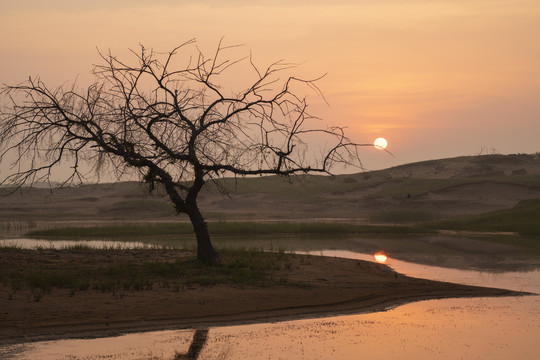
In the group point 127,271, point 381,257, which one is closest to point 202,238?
point 127,271

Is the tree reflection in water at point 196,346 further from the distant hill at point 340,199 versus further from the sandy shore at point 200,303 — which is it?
the distant hill at point 340,199

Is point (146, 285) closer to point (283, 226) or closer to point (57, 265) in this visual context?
point (57, 265)

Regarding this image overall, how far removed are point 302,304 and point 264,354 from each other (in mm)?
4353

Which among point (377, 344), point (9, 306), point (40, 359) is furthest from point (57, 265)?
point (377, 344)

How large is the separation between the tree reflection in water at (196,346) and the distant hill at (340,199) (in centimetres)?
3146

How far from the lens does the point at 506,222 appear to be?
3834 cm

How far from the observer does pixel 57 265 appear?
754 inches

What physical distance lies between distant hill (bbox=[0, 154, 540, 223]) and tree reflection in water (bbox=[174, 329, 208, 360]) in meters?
31.5

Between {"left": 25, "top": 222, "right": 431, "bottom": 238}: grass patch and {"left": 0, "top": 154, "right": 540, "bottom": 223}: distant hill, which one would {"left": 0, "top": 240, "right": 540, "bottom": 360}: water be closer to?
{"left": 25, "top": 222, "right": 431, "bottom": 238}: grass patch

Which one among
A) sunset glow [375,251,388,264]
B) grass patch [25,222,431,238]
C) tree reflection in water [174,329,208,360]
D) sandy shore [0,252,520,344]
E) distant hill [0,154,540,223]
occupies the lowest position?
tree reflection in water [174,329,208,360]

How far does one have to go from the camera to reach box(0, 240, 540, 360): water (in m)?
10.7

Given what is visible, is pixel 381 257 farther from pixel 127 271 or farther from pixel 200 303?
pixel 200 303

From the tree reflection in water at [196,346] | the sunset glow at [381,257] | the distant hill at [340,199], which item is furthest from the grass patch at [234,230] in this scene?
the tree reflection in water at [196,346]

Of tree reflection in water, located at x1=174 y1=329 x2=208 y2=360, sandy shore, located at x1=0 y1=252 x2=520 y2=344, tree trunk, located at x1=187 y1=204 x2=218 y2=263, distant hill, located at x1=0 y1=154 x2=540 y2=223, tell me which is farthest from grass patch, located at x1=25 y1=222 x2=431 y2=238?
tree reflection in water, located at x1=174 y1=329 x2=208 y2=360
